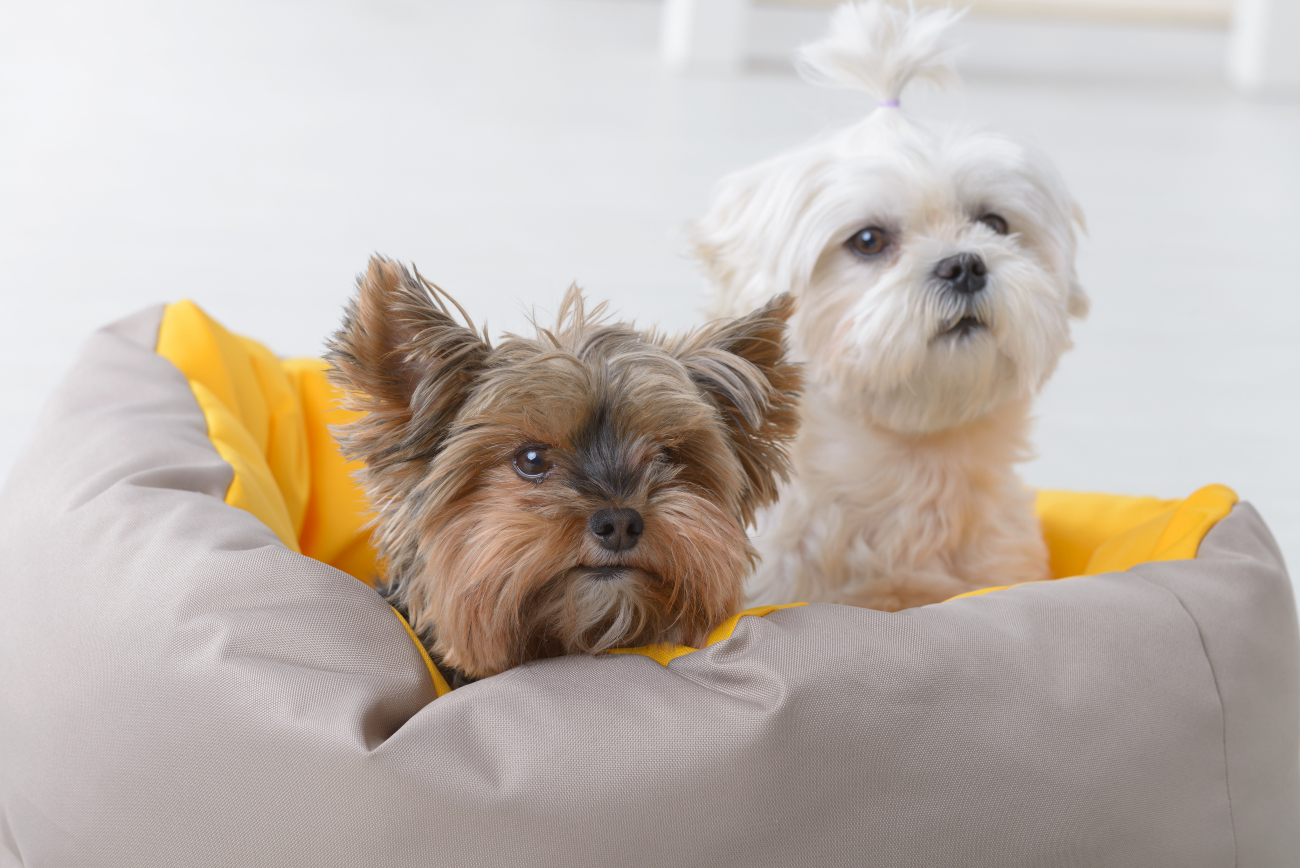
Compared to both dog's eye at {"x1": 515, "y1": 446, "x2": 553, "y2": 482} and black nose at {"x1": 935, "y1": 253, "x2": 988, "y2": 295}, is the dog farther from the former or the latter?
black nose at {"x1": 935, "y1": 253, "x2": 988, "y2": 295}

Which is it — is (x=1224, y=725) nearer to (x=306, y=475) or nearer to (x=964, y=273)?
(x=964, y=273)

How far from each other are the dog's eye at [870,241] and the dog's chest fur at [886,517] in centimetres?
24

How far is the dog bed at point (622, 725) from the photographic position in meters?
1.25

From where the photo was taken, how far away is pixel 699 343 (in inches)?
60.3

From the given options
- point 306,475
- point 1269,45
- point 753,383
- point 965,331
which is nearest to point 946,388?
point 965,331

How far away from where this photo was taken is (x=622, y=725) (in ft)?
4.23

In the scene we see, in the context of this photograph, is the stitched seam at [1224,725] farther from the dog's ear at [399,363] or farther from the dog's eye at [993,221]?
the dog's ear at [399,363]

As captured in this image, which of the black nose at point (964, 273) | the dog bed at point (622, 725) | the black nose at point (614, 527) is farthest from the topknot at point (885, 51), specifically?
the black nose at point (614, 527)

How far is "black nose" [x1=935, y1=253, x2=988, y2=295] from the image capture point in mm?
1681

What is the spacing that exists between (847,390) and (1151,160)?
4.13m

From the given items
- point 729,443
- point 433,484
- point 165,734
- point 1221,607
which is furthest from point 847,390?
point 165,734

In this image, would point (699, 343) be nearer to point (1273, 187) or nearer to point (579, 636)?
point (579, 636)

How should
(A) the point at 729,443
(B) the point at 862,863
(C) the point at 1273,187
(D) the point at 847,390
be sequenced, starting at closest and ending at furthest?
(B) the point at 862,863 < (A) the point at 729,443 < (D) the point at 847,390 < (C) the point at 1273,187

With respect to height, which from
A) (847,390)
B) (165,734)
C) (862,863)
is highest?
(847,390)
